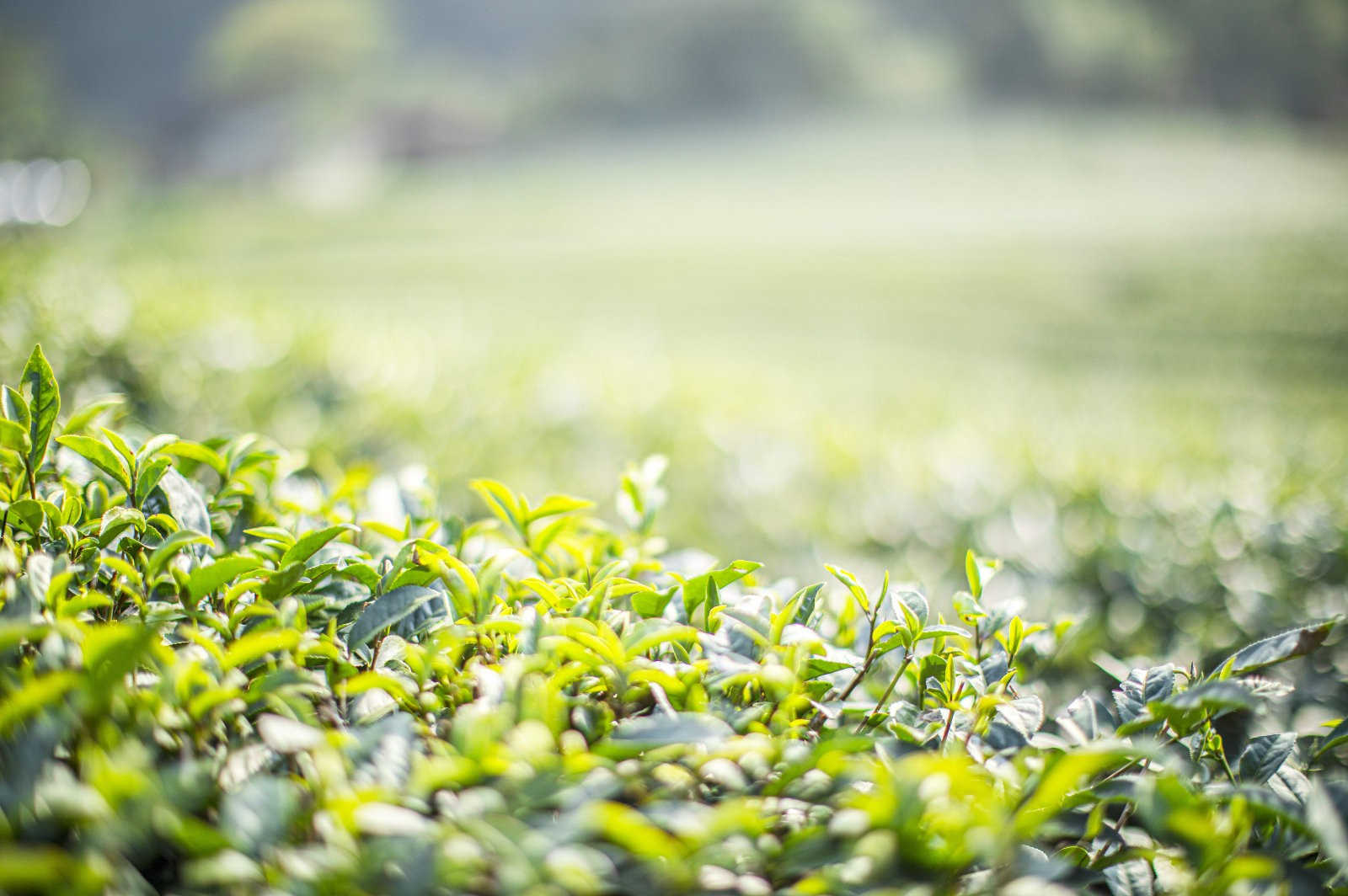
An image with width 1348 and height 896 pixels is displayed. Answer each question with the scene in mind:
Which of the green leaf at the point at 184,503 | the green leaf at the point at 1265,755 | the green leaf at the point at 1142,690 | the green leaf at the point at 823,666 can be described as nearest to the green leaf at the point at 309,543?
the green leaf at the point at 184,503

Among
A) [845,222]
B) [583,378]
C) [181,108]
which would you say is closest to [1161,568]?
[583,378]

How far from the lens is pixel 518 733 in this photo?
2.43ft

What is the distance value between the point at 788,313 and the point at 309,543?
44.2 ft

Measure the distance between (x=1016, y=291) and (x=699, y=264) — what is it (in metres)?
6.26

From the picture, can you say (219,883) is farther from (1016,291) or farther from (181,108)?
(181,108)

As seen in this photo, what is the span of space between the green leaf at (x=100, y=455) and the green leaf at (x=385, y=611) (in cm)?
40

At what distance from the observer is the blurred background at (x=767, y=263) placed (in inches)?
117

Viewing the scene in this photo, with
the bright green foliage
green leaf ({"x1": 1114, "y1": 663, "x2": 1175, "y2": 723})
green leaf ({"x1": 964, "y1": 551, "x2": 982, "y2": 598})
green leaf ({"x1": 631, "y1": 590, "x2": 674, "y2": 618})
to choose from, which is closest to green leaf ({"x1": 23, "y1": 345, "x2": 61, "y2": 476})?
the bright green foliage

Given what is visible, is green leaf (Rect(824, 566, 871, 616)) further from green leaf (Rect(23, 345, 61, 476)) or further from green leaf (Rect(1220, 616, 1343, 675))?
green leaf (Rect(23, 345, 61, 476))

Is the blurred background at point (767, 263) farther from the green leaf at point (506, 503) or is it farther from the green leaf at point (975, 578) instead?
the green leaf at point (975, 578)

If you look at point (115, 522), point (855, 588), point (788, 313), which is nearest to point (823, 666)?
point (855, 588)

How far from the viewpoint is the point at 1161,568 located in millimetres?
2750

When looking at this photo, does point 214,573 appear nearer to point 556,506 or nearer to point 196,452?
point 196,452

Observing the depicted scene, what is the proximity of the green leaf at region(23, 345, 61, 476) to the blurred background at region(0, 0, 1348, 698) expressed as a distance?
18.4 inches
